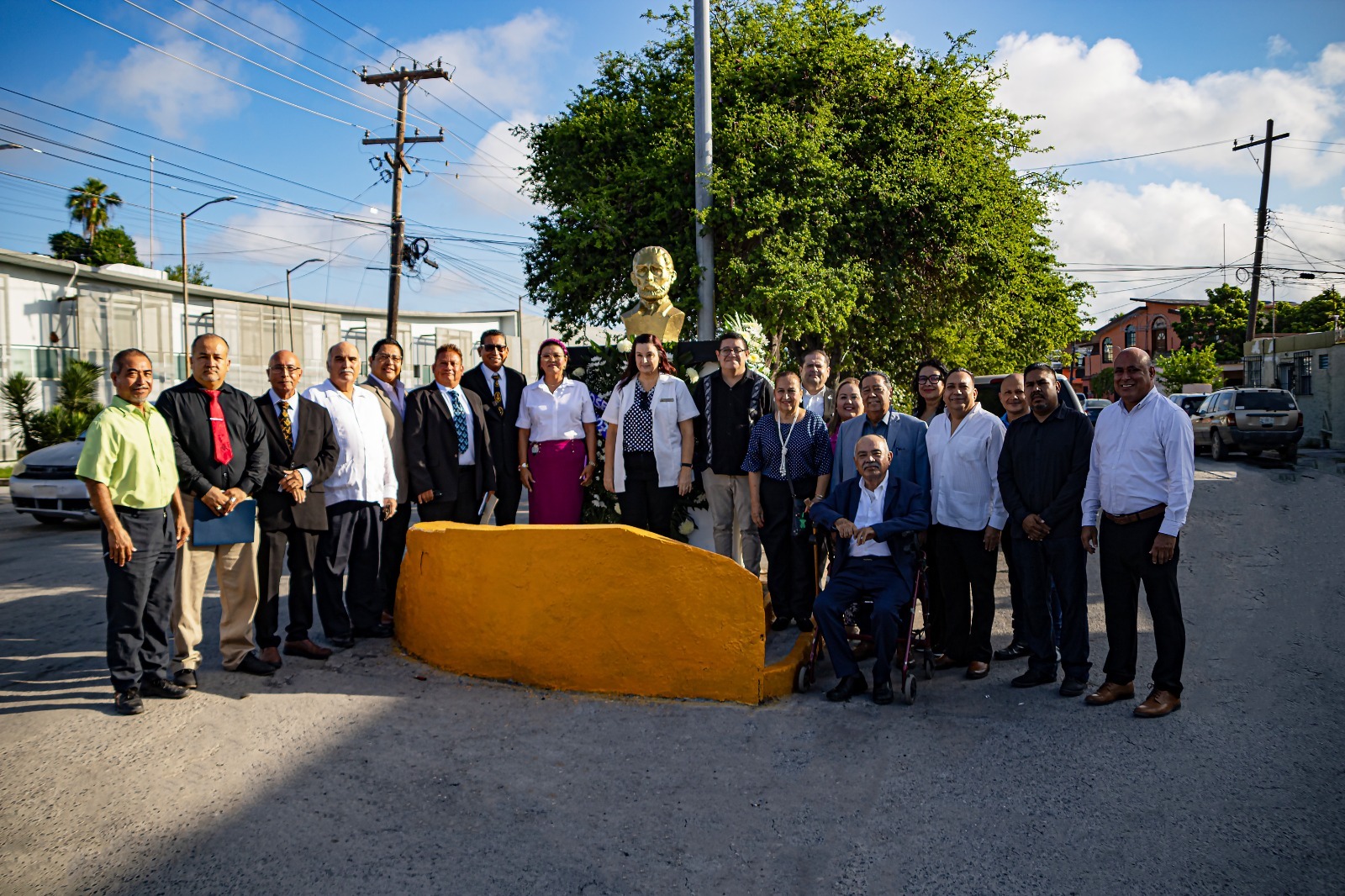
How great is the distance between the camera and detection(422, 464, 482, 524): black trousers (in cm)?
653

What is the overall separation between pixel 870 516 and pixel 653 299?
4.00 metres

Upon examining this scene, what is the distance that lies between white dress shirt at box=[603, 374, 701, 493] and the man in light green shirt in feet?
9.37

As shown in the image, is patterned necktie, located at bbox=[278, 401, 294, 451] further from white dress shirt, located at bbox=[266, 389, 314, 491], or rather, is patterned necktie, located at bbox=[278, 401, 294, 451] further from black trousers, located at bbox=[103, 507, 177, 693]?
black trousers, located at bbox=[103, 507, 177, 693]

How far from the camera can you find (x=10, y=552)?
9984 mm

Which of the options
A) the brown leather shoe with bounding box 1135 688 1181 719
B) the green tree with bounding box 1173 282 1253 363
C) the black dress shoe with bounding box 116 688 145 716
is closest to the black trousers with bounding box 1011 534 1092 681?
the brown leather shoe with bounding box 1135 688 1181 719

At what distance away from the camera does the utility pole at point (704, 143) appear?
10945 millimetres

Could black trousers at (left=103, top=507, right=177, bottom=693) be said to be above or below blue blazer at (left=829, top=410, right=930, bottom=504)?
below

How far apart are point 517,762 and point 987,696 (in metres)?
2.73

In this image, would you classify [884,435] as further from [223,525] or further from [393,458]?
[223,525]

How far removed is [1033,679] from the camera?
5.34 metres

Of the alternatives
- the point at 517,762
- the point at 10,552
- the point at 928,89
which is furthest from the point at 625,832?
the point at 928,89

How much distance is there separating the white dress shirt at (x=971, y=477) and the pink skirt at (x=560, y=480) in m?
2.58

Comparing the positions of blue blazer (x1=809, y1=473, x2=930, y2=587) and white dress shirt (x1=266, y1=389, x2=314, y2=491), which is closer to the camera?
blue blazer (x1=809, y1=473, x2=930, y2=587)

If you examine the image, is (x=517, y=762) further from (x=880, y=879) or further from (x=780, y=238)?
(x=780, y=238)
